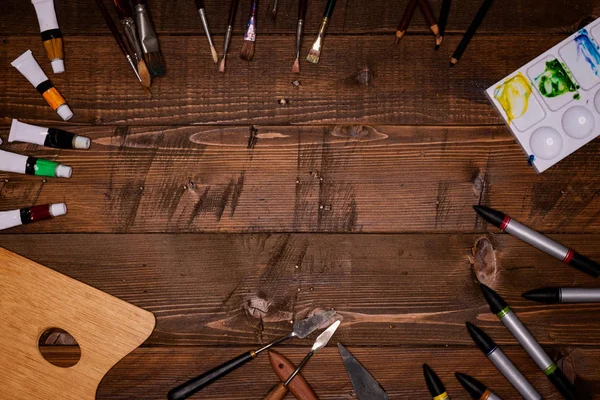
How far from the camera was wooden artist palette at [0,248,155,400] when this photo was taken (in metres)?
1.08

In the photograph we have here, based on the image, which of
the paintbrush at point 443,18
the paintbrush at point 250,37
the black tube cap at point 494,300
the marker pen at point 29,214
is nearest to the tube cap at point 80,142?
the marker pen at point 29,214

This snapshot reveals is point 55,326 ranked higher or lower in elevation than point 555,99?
lower

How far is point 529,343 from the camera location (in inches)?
42.3

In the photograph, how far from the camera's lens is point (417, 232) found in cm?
111

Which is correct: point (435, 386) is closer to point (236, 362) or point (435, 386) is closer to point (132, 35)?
point (236, 362)

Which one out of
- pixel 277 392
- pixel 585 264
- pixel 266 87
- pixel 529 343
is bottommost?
pixel 277 392

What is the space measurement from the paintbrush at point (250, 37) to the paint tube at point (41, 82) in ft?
1.15

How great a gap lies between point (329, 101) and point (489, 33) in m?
0.34

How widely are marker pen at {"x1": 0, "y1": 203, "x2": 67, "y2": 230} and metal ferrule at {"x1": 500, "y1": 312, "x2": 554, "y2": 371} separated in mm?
855

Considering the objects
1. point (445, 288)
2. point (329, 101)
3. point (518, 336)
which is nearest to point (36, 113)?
point (329, 101)

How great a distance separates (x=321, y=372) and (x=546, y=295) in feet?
1.46

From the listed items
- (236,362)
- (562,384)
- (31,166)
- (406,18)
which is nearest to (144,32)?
(31,166)

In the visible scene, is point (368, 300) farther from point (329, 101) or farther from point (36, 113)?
point (36, 113)

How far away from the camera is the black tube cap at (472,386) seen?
3.49 feet
